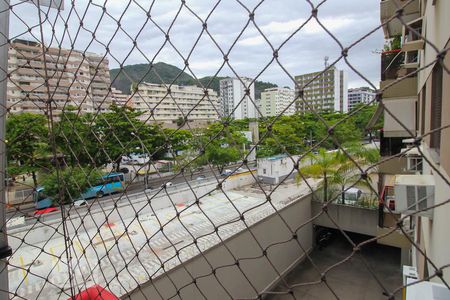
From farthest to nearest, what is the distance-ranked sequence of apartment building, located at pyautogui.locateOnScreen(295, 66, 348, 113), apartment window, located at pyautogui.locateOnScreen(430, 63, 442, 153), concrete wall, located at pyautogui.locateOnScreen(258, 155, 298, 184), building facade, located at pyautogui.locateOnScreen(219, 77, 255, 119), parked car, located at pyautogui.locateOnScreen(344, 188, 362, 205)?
concrete wall, located at pyautogui.locateOnScreen(258, 155, 298, 184)
parked car, located at pyautogui.locateOnScreen(344, 188, 362, 205)
apartment window, located at pyautogui.locateOnScreen(430, 63, 442, 153)
building facade, located at pyautogui.locateOnScreen(219, 77, 255, 119)
apartment building, located at pyautogui.locateOnScreen(295, 66, 348, 113)

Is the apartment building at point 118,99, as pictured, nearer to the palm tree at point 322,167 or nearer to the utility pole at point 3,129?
the utility pole at point 3,129

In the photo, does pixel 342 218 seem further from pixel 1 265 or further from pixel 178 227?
pixel 1 265

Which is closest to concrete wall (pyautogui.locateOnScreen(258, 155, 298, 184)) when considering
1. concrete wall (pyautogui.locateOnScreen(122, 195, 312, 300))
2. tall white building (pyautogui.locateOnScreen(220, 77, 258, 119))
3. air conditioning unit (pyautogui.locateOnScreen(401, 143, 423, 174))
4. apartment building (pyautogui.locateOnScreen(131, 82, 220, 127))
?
concrete wall (pyautogui.locateOnScreen(122, 195, 312, 300))

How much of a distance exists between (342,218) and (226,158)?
3672 mm

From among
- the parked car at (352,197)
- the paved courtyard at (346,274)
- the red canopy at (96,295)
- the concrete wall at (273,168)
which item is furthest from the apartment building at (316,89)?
the paved courtyard at (346,274)

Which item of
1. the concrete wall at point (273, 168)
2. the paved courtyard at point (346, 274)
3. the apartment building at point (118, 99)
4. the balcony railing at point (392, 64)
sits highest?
the balcony railing at point (392, 64)

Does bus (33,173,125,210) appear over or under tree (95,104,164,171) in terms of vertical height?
under

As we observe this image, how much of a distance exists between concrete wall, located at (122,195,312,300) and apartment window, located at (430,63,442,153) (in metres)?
1.25

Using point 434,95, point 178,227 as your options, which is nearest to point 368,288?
point 178,227

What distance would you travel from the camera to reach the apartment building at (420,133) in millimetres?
580

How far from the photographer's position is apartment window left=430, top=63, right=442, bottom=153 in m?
1.26

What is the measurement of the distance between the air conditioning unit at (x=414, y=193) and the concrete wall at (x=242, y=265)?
0.95 m

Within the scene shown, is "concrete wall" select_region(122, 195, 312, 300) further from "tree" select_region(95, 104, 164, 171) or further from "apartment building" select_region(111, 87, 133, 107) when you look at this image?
"apartment building" select_region(111, 87, 133, 107)

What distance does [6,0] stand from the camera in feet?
2.44
